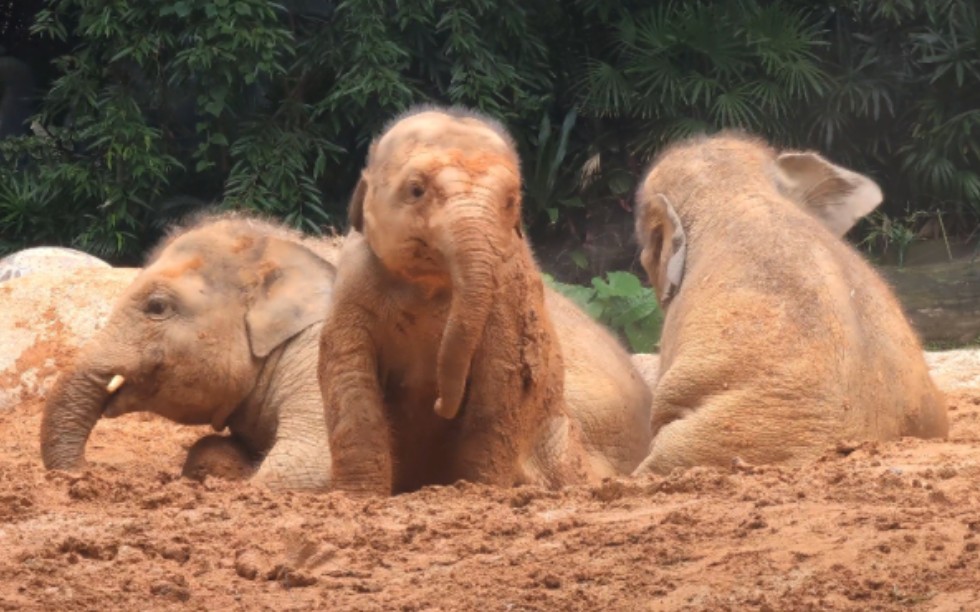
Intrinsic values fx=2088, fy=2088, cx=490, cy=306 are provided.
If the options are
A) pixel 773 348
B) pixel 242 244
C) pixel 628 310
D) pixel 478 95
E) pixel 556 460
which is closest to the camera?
pixel 556 460

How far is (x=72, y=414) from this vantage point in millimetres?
8914

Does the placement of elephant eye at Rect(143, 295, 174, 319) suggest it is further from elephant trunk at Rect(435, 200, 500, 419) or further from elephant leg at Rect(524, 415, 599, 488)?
elephant trunk at Rect(435, 200, 500, 419)

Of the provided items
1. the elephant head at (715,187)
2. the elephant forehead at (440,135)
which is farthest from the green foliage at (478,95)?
the elephant forehead at (440,135)

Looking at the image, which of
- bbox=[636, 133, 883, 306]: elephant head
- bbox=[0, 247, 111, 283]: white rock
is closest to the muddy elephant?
bbox=[636, 133, 883, 306]: elephant head

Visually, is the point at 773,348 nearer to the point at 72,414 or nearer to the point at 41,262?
the point at 72,414

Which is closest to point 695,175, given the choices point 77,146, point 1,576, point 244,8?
point 1,576

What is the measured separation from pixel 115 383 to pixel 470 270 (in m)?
2.85

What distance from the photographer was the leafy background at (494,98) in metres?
16.5

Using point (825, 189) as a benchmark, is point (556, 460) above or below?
below

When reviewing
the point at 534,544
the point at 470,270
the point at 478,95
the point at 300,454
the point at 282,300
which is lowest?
the point at 534,544

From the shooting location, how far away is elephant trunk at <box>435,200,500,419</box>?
21.7 feet

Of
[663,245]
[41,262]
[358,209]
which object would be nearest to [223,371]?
[358,209]

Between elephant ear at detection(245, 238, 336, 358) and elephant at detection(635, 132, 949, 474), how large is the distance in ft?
5.02

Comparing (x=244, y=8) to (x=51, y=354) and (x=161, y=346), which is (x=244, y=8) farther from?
(x=161, y=346)
